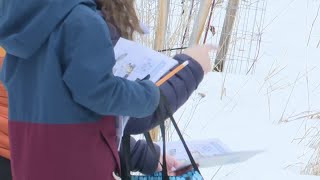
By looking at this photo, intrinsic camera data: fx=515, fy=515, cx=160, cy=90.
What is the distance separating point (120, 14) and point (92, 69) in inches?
7.2

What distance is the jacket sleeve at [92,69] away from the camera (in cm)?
102

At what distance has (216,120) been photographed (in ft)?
11.3

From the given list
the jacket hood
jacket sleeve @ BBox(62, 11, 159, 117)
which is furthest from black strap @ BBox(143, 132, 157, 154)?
the jacket hood

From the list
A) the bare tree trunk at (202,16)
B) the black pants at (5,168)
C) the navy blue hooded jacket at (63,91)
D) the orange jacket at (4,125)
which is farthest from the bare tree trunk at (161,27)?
the navy blue hooded jacket at (63,91)

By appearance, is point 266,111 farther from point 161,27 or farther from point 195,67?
point 195,67

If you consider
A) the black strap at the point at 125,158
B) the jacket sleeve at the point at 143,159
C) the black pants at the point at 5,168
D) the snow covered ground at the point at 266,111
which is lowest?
the snow covered ground at the point at 266,111

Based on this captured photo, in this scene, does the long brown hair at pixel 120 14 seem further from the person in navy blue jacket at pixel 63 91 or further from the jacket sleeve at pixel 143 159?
the jacket sleeve at pixel 143 159

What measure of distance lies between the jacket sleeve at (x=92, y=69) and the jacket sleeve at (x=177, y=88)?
0.57 feet

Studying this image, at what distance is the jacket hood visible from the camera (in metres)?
1.02

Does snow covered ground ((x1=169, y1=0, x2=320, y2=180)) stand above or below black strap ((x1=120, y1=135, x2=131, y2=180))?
below

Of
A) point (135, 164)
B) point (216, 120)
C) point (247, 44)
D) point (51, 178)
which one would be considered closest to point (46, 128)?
point (51, 178)

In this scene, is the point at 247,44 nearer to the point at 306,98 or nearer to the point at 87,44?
the point at 306,98

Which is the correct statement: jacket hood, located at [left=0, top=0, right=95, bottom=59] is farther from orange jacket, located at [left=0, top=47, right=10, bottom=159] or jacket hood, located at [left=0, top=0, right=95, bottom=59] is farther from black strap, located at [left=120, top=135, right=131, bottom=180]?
orange jacket, located at [left=0, top=47, right=10, bottom=159]

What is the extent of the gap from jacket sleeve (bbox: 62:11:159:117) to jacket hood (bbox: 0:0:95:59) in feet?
0.12
